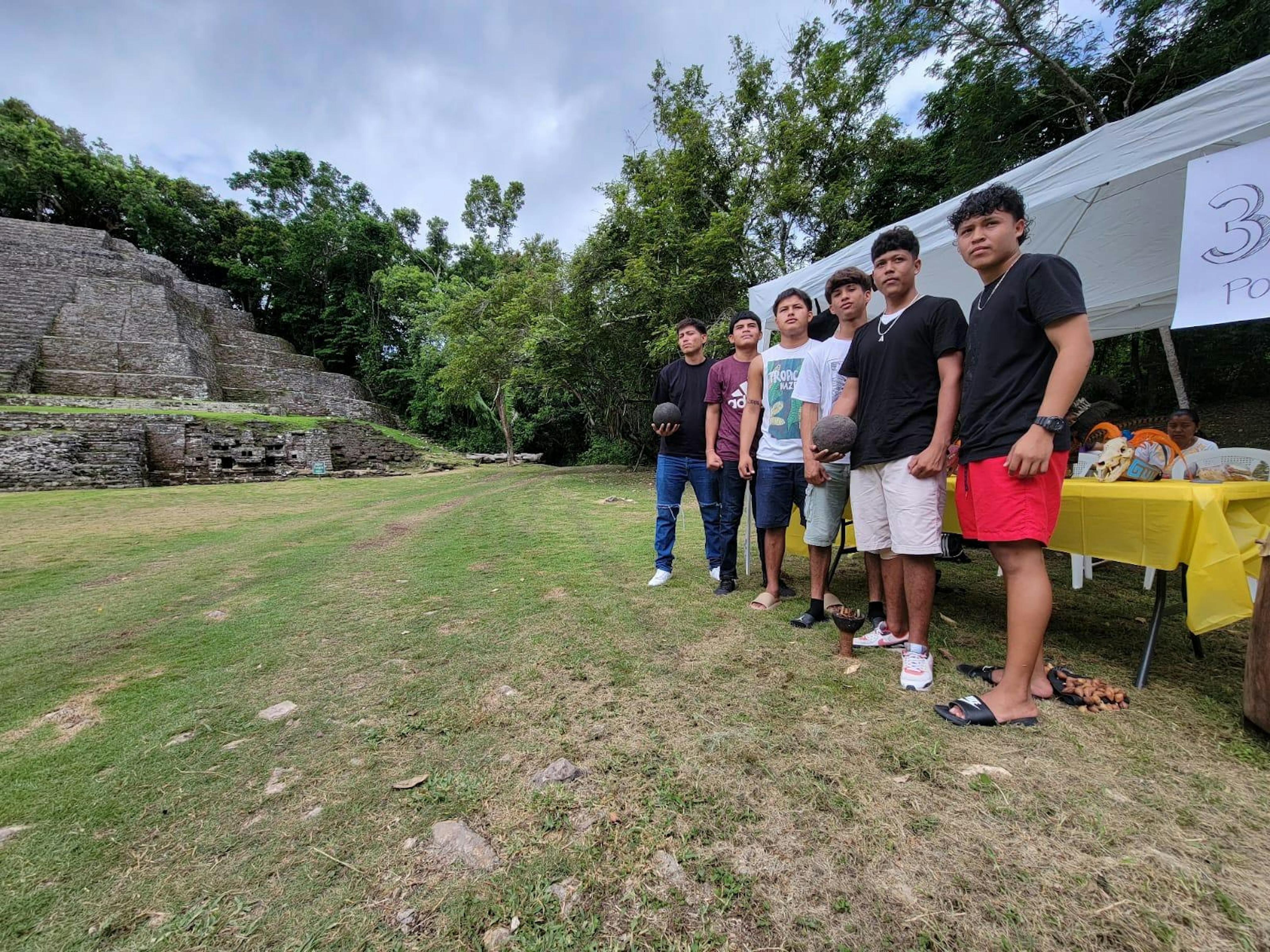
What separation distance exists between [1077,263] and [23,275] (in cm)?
3604

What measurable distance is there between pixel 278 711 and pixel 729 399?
9.31 feet

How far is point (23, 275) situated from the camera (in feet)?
71.5

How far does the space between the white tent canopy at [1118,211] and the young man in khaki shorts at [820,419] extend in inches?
26.2

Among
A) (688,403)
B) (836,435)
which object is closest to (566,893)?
(836,435)

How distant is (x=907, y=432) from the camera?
2.09 metres

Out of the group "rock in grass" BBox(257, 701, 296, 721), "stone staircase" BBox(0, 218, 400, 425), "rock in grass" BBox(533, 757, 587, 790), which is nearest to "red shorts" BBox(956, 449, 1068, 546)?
"rock in grass" BBox(533, 757, 587, 790)

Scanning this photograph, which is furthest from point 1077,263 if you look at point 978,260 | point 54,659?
point 54,659

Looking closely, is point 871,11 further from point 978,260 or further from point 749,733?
point 749,733

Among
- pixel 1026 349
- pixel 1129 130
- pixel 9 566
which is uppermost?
pixel 1129 130

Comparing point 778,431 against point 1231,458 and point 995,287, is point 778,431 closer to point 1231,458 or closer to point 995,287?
point 995,287

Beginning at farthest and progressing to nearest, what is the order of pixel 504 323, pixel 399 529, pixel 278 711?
pixel 504 323 → pixel 399 529 → pixel 278 711

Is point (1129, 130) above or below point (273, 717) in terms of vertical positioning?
above

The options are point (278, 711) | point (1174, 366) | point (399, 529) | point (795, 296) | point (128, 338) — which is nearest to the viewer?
point (278, 711)

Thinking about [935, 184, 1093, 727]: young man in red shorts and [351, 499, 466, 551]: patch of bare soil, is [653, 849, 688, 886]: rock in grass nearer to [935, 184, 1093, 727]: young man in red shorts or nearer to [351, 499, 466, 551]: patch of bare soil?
[935, 184, 1093, 727]: young man in red shorts
